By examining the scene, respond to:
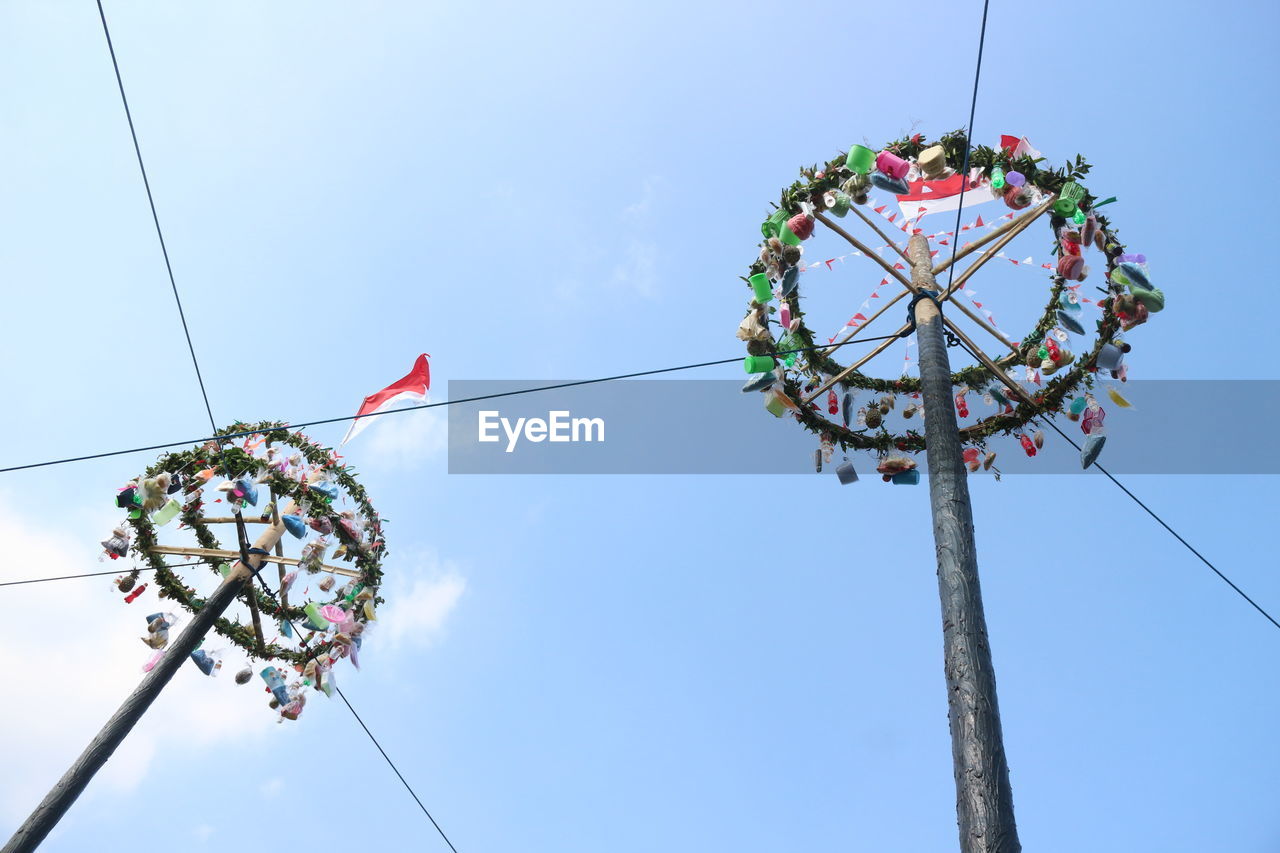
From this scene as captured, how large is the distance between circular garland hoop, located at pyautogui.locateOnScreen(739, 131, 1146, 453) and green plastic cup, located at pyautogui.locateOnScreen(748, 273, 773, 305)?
0.06 feet

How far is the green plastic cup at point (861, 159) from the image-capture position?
269 inches

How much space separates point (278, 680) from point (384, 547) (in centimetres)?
160

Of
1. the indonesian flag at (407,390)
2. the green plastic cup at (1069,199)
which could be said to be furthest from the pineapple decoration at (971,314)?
the indonesian flag at (407,390)

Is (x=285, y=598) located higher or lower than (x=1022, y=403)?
lower

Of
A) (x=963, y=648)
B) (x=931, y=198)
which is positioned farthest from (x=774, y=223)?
(x=963, y=648)

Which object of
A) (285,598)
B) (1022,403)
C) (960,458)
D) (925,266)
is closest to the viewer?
(960,458)

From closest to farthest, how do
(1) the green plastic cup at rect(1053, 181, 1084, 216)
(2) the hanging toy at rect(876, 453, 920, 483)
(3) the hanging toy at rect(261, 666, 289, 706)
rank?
(1) the green plastic cup at rect(1053, 181, 1084, 216) → (2) the hanging toy at rect(876, 453, 920, 483) → (3) the hanging toy at rect(261, 666, 289, 706)

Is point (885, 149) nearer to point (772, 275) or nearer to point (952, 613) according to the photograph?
point (772, 275)

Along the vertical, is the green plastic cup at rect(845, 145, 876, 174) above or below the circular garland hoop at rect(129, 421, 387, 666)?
above

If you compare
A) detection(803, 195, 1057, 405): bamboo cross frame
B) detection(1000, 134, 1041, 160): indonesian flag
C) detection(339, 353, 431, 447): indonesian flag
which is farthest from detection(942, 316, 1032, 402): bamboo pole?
detection(339, 353, 431, 447): indonesian flag

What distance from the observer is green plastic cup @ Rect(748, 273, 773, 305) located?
7246 mm

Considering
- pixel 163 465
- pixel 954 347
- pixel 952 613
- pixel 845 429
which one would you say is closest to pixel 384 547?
pixel 163 465

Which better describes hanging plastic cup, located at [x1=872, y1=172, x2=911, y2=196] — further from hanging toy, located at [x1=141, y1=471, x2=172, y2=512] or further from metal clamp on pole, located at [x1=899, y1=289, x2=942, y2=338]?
hanging toy, located at [x1=141, y1=471, x2=172, y2=512]

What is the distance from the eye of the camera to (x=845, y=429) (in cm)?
754
